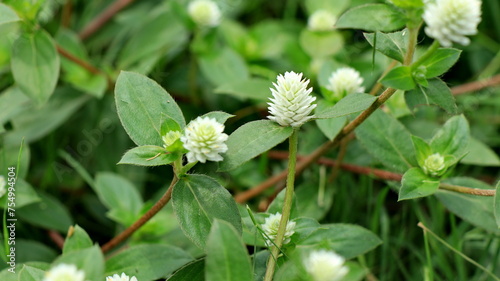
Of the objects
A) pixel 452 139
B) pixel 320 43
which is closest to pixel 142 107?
pixel 452 139

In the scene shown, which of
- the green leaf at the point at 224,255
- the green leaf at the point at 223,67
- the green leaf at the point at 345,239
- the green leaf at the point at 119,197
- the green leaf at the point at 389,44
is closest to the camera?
the green leaf at the point at 224,255

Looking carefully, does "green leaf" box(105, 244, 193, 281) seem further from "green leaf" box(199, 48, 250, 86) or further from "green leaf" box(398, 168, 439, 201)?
"green leaf" box(199, 48, 250, 86)

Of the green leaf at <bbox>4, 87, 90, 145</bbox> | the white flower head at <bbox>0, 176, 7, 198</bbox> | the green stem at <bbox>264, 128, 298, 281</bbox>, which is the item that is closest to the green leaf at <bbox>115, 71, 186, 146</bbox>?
the green stem at <bbox>264, 128, 298, 281</bbox>

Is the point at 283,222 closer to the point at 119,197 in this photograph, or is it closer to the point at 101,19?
the point at 119,197

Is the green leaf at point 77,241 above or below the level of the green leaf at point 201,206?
below

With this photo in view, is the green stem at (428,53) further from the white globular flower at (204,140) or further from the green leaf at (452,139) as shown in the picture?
the white globular flower at (204,140)

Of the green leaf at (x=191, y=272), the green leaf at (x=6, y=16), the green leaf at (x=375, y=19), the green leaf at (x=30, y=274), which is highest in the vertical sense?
the green leaf at (x=6, y=16)

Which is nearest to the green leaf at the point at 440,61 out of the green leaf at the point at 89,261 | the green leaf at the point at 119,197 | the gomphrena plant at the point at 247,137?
the gomphrena plant at the point at 247,137
